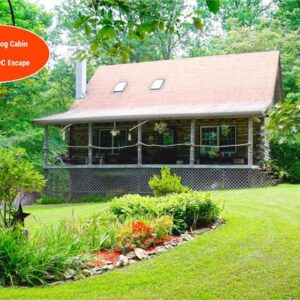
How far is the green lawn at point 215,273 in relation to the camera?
525cm

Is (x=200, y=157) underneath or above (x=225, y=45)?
underneath

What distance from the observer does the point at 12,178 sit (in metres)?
7.34

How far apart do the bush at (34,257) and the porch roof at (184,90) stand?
11.6 m

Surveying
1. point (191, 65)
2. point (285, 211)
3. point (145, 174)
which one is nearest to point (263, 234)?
point (285, 211)

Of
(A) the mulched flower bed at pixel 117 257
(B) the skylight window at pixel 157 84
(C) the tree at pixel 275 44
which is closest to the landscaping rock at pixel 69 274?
(A) the mulched flower bed at pixel 117 257

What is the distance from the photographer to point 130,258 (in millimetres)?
6867

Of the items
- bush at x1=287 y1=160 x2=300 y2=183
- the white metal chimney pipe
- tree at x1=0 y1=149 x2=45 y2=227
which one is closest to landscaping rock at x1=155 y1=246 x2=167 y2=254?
tree at x1=0 y1=149 x2=45 y2=227

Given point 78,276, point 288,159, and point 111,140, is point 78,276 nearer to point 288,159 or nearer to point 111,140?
point 111,140

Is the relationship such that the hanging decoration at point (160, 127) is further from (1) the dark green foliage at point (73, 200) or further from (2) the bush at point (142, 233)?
(2) the bush at point (142, 233)

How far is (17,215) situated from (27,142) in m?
17.4

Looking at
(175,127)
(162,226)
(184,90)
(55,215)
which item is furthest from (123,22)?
(184,90)

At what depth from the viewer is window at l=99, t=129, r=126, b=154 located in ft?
69.2

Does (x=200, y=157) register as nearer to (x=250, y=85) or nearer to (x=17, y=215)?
(x=250, y=85)

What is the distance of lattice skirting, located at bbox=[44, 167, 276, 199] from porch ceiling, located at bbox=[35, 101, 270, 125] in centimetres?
200
